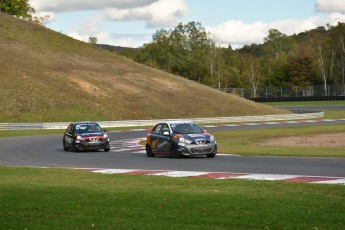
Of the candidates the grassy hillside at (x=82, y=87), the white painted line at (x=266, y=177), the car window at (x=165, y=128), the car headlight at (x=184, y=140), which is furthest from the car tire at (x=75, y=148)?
Result: the grassy hillside at (x=82, y=87)

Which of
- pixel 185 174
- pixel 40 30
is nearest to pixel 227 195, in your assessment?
pixel 185 174

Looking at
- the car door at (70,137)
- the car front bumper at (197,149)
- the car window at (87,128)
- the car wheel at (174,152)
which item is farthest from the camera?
the car window at (87,128)

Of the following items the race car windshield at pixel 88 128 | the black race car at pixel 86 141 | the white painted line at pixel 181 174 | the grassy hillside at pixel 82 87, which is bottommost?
the white painted line at pixel 181 174

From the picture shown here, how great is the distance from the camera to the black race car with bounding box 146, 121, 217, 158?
2603 centimetres

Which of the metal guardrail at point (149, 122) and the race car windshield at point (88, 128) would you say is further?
the metal guardrail at point (149, 122)

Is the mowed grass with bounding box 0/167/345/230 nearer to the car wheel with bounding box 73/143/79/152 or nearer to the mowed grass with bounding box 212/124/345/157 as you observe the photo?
the mowed grass with bounding box 212/124/345/157

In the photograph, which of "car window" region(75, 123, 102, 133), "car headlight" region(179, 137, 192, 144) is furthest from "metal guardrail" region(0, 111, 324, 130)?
"car headlight" region(179, 137, 192, 144)

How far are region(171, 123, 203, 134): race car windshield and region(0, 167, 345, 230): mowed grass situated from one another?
10696mm

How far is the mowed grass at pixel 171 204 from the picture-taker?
9938 millimetres

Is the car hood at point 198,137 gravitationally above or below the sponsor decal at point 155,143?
above

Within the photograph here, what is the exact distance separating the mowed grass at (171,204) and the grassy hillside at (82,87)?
52.1m

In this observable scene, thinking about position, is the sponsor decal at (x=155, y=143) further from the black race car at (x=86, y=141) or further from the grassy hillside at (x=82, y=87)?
the grassy hillside at (x=82, y=87)

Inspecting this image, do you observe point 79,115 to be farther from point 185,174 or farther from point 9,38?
point 185,174

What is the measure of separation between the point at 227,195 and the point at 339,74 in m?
118
